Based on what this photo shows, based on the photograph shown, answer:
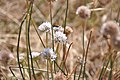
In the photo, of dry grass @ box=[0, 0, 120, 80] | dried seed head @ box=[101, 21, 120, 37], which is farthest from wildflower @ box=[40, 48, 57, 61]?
dry grass @ box=[0, 0, 120, 80]

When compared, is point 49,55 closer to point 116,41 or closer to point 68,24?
point 116,41

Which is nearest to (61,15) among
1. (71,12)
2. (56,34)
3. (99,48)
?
(71,12)

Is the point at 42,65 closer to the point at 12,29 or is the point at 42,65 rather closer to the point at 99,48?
the point at 99,48

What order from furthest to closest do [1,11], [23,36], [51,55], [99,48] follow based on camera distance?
1. [1,11]
2. [23,36]
3. [99,48]
4. [51,55]

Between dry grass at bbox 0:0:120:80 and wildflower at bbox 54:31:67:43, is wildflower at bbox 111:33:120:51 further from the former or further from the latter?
dry grass at bbox 0:0:120:80

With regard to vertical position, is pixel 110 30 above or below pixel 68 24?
above

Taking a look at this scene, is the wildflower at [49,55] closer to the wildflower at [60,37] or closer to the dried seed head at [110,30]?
the wildflower at [60,37]

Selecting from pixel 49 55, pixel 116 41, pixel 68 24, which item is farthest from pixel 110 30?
pixel 68 24

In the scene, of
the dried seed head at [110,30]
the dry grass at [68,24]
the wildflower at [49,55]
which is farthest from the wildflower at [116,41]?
the dry grass at [68,24]
